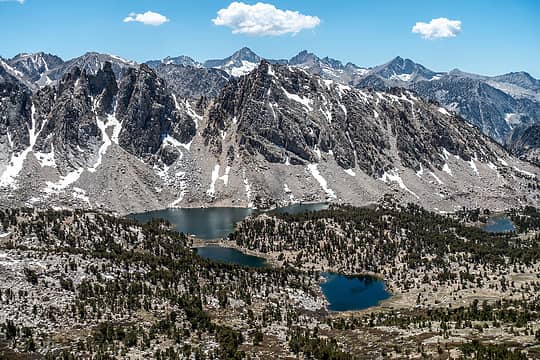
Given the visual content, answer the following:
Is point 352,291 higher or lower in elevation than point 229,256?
lower

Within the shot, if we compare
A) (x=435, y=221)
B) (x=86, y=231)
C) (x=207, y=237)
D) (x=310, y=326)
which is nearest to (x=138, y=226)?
(x=86, y=231)

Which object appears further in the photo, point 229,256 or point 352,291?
point 229,256

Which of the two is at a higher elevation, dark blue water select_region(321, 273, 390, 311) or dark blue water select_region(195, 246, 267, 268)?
dark blue water select_region(195, 246, 267, 268)

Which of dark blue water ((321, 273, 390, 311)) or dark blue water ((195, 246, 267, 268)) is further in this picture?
dark blue water ((195, 246, 267, 268))

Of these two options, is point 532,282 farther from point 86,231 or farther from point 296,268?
point 86,231
